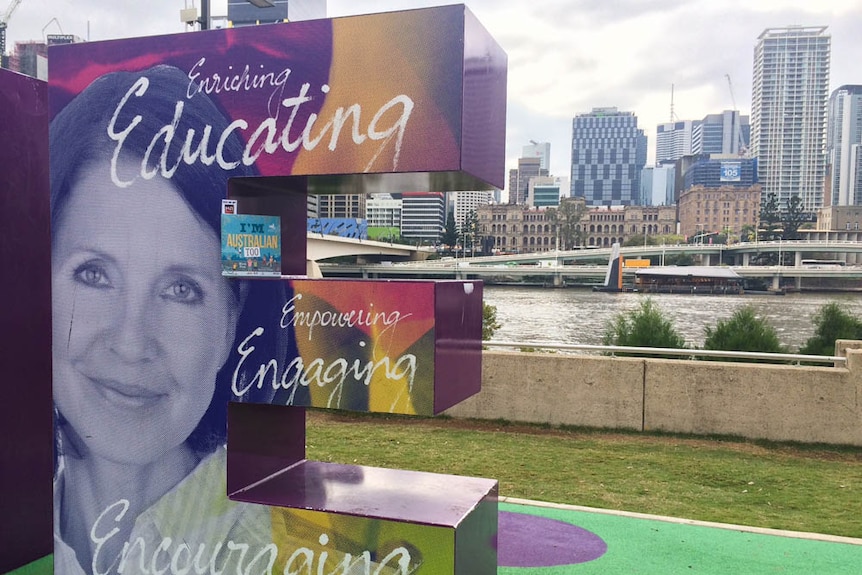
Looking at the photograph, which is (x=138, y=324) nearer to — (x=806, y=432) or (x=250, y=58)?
(x=250, y=58)

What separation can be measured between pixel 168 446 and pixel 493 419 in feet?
20.1

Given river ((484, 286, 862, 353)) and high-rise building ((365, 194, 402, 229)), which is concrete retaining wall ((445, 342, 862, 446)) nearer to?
river ((484, 286, 862, 353))

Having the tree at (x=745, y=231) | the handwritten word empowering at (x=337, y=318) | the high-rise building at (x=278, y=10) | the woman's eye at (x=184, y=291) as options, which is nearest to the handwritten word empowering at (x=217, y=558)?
the handwritten word empowering at (x=337, y=318)

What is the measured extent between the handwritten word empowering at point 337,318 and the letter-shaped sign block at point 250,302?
1 centimetres

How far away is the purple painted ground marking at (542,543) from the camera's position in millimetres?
4728

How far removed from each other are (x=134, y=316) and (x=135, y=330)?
7cm

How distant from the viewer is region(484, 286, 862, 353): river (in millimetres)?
24312

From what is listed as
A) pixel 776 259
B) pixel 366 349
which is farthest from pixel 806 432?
pixel 776 259

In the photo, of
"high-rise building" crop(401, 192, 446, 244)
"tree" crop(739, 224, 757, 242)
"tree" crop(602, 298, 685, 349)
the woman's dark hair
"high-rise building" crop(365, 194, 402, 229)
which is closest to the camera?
the woman's dark hair

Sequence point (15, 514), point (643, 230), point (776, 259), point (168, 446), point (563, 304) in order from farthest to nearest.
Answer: point (643, 230) < point (776, 259) < point (563, 304) < point (15, 514) < point (168, 446)

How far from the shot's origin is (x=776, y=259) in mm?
76812

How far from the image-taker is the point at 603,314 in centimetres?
3550

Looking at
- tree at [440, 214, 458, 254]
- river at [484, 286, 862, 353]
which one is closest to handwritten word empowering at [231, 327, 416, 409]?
river at [484, 286, 862, 353]

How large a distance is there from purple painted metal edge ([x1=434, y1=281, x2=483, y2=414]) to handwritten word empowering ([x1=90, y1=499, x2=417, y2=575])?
0.75 metres
